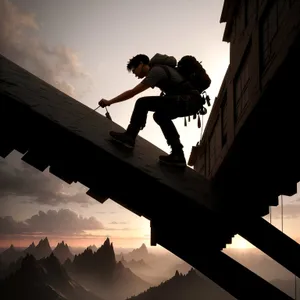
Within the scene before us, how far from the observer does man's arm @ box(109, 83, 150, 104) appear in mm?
3634

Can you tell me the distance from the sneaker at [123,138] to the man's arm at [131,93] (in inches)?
19.9

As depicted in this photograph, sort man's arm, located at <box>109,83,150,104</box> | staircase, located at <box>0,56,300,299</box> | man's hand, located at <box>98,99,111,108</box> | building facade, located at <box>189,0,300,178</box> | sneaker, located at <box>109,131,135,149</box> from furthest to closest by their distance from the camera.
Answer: man's hand, located at <box>98,99,111,108</box> < man's arm, located at <box>109,83,150,104</box> < sneaker, located at <box>109,131,135,149</box> < staircase, located at <box>0,56,300,299</box> < building facade, located at <box>189,0,300,178</box>

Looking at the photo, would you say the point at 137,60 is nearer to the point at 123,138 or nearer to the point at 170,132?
the point at 170,132

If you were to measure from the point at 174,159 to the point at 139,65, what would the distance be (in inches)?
46.8

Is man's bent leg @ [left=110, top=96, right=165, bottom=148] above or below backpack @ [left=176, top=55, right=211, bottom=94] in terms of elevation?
below

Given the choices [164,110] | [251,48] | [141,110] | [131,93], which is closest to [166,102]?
[164,110]

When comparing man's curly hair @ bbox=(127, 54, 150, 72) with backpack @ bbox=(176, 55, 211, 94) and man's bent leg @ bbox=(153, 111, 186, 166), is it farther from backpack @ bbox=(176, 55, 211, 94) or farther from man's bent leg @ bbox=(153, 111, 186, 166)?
man's bent leg @ bbox=(153, 111, 186, 166)

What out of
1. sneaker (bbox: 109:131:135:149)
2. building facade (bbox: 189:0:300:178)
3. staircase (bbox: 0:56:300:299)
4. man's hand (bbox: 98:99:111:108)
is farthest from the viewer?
man's hand (bbox: 98:99:111:108)

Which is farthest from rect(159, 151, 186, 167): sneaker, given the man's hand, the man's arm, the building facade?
the man's hand

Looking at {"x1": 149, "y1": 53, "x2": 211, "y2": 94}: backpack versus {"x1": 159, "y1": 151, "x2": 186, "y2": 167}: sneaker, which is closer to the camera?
{"x1": 159, "y1": 151, "x2": 186, "y2": 167}: sneaker

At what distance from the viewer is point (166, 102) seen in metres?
3.66

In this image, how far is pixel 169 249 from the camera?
12.9 ft

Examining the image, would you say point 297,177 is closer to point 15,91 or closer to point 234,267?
point 234,267

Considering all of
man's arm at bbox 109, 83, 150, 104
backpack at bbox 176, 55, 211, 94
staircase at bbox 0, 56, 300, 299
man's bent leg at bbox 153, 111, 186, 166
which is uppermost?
backpack at bbox 176, 55, 211, 94
